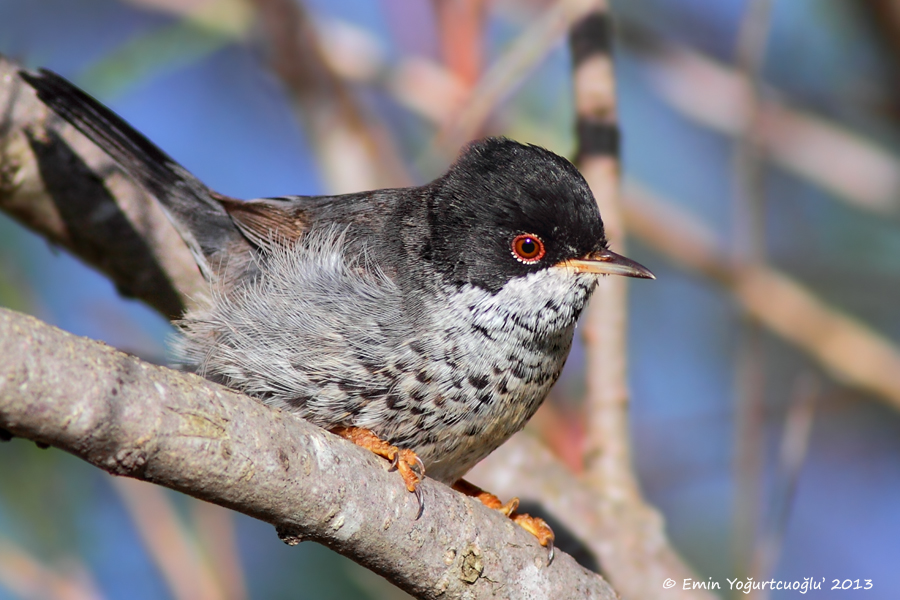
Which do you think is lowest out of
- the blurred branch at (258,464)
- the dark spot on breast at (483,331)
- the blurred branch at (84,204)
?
the blurred branch at (258,464)

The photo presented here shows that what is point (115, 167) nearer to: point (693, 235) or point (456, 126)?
point (456, 126)

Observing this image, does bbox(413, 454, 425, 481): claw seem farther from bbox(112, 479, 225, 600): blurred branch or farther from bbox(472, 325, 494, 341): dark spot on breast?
bbox(112, 479, 225, 600): blurred branch

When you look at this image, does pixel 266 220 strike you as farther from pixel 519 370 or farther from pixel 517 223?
pixel 519 370

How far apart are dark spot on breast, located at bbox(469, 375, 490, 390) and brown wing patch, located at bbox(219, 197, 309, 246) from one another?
106 cm

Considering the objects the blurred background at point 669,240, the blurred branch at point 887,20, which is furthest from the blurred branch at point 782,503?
the blurred branch at point 887,20

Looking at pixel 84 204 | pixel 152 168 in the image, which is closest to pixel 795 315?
pixel 152 168

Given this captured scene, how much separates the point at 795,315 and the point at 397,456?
3527 mm

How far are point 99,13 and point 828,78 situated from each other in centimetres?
624

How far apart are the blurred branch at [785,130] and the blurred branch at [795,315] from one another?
848 mm

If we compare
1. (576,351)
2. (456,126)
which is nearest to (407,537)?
(456,126)

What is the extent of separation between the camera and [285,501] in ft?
8.30

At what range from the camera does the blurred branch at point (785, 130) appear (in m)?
6.05

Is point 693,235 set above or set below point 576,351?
above

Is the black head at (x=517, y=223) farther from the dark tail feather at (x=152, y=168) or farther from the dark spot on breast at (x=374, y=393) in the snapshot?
the dark tail feather at (x=152, y=168)
